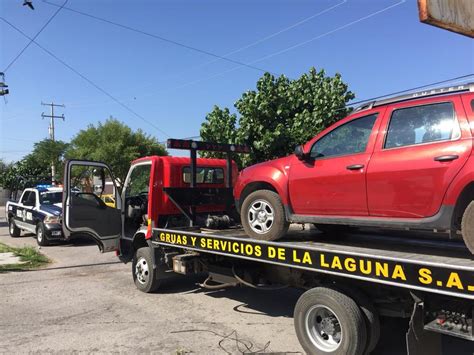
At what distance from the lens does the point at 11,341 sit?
215 inches

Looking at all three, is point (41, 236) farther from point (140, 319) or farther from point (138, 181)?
point (140, 319)

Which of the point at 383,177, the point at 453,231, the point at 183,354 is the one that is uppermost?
the point at 383,177

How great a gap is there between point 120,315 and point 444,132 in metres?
4.78

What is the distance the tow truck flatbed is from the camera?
353 cm

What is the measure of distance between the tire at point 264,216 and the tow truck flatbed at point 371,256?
0.22m

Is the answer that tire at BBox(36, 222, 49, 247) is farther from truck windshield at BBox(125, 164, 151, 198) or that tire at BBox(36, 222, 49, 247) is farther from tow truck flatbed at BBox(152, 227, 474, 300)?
tow truck flatbed at BBox(152, 227, 474, 300)

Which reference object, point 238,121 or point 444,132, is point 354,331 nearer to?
point 444,132

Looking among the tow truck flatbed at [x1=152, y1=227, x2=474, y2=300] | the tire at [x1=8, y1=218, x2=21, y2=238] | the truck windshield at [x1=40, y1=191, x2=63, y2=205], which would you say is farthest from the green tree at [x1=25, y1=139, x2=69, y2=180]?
the tow truck flatbed at [x1=152, y1=227, x2=474, y2=300]

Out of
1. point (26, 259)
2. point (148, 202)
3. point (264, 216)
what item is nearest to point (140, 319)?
point (148, 202)

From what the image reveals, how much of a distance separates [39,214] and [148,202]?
341 inches

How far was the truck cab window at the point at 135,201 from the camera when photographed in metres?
8.24

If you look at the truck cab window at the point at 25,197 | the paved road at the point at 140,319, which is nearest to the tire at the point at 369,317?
the paved road at the point at 140,319

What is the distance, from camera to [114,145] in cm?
3086

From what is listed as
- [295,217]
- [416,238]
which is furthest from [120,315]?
[416,238]
